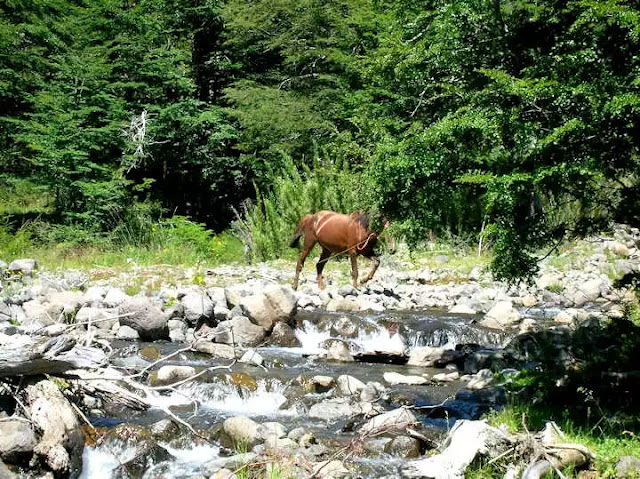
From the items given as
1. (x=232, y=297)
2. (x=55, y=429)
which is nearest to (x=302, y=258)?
(x=232, y=297)

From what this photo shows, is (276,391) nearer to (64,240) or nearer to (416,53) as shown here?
(416,53)

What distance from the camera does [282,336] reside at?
8820 mm

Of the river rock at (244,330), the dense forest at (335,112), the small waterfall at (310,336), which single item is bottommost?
the small waterfall at (310,336)

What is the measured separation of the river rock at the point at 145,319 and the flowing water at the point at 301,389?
224 mm

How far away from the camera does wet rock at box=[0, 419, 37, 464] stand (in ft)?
13.5

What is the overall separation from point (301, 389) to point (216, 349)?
1.65 meters

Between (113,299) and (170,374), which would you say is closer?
(170,374)

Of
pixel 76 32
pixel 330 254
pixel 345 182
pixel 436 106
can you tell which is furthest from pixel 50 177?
pixel 436 106

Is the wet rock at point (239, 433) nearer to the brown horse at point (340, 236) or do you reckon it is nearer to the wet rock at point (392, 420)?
the wet rock at point (392, 420)

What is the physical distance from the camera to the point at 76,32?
20719 millimetres

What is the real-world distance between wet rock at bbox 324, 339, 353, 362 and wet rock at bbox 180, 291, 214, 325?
5.71 feet

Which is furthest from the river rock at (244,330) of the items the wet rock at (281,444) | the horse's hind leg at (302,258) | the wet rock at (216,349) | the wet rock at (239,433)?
the wet rock at (281,444)

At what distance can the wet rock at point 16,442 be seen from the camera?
13.5ft

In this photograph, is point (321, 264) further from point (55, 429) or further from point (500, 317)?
point (55, 429)
